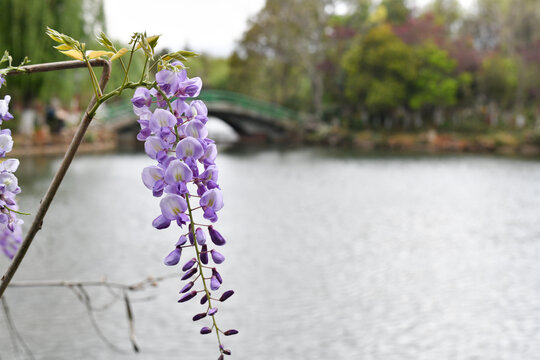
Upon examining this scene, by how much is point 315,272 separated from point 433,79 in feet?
84.1

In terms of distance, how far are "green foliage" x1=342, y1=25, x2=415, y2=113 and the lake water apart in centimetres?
1558

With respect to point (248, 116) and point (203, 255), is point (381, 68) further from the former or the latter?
point (203, 255)

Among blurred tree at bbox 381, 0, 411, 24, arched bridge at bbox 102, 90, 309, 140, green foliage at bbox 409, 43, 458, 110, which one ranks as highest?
blurred tree at bbox 381, 0, 411, 24

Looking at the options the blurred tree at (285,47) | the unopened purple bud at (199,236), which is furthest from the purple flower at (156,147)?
the blurred tree at (285,47)

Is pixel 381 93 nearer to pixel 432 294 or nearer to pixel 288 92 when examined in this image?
pixel 288 92

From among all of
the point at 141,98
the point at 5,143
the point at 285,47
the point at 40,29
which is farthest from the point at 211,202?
the point at 285,47

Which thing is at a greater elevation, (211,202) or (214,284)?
(211,202)

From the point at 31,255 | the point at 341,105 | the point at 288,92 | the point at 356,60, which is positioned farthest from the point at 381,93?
the point at 31,255

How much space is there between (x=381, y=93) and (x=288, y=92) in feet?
47.7

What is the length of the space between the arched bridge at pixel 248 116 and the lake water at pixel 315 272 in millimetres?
14807

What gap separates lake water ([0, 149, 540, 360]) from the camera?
20.7 ft

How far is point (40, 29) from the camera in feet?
53.6

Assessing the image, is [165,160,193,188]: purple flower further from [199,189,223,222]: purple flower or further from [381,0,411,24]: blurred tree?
[381,0,411,24]: blurred tree

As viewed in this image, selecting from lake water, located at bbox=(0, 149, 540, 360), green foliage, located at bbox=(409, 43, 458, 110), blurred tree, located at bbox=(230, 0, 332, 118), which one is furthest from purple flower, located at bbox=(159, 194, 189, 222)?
blurred tree, located at bbox=(230, 0, 332, 118)
